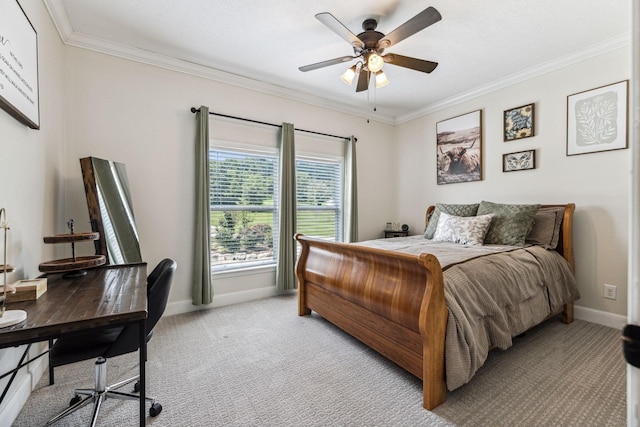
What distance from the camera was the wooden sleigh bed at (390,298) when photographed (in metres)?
1.60

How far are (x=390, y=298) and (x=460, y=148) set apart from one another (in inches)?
113

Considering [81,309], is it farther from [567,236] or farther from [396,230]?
[396,230]

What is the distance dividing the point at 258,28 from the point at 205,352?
2757 mm

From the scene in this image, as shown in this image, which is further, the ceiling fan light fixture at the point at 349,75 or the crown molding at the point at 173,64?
the ceiling fan light fixture at the point at 349,75

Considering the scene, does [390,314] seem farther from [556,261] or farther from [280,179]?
[280,179]

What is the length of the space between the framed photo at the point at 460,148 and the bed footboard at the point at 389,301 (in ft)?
7.80

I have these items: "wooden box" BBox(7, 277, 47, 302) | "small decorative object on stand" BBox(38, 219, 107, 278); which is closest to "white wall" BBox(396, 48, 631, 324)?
"small decorative object on stand" BBox(38, 219, 107, 278)

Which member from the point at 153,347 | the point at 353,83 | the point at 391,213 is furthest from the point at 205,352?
the point at 391,213

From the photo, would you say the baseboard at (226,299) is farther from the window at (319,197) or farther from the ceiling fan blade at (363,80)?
the ceiling fan blade at (363,80)

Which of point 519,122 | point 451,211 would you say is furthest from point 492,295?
point 519,122

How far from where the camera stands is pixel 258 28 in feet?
8.16

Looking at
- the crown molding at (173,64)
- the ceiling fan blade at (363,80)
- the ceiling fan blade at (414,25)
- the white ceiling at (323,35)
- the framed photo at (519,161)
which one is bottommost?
the framed photo at (519,161)

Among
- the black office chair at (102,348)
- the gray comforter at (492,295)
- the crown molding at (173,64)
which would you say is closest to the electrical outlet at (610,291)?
the gray comforter at (492,295)

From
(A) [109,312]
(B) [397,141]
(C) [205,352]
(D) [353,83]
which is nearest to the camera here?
(A) [109,312]
